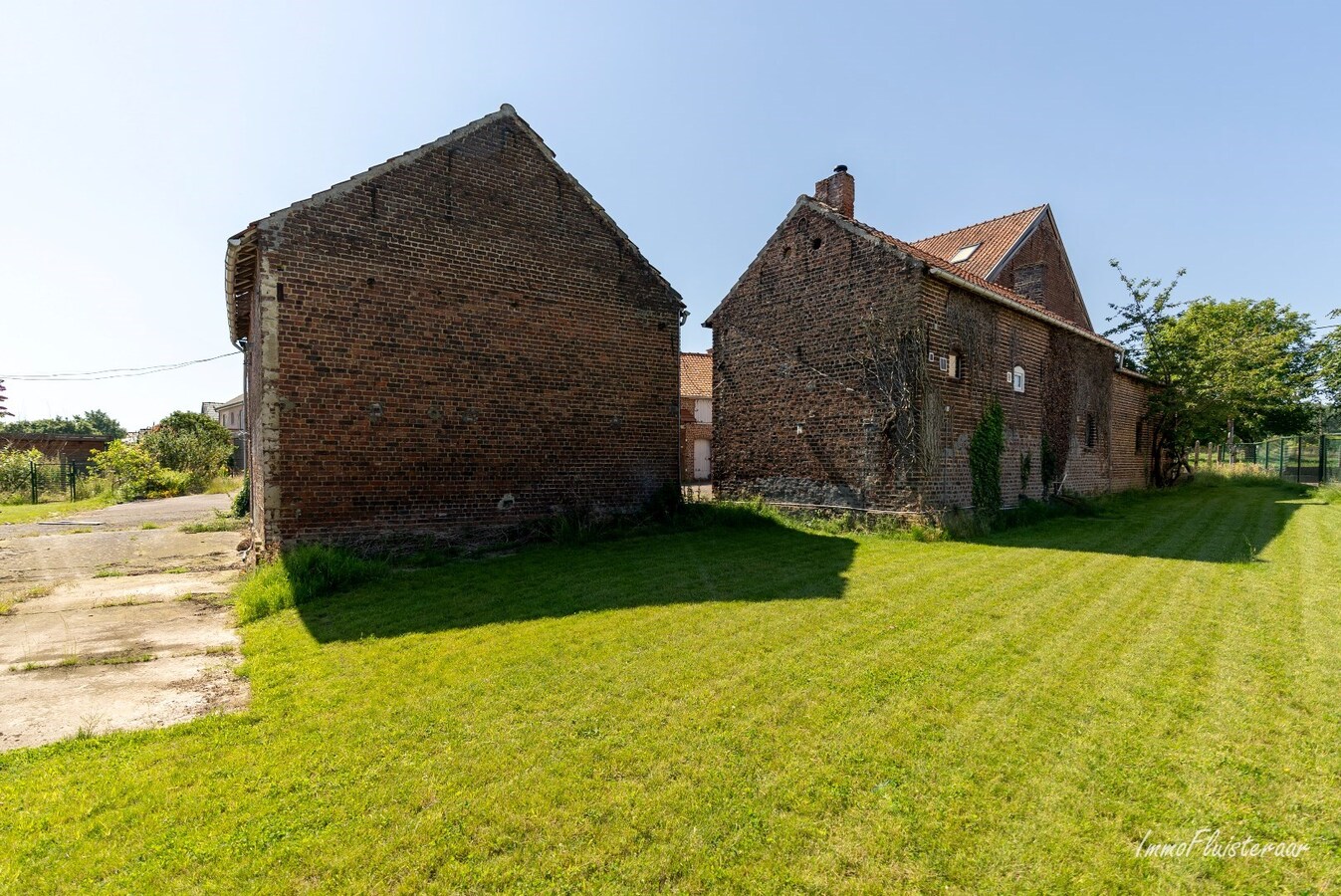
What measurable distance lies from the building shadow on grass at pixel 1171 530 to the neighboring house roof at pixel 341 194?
811 centimetres

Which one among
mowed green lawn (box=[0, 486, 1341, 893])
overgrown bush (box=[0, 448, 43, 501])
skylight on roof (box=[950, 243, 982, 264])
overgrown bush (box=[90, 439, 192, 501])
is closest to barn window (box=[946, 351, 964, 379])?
mowed green lawn (box=[0, 486, 1341, 893])

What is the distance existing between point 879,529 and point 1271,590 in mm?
5443

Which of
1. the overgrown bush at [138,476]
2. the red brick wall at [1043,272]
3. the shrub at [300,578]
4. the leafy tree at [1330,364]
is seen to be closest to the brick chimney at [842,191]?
the red brick wall at [1043,272]

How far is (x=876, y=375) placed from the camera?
460 inches

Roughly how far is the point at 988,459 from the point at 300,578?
1228 cm

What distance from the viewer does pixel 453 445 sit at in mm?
9383

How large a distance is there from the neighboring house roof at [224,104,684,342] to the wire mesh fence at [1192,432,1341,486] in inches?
1020

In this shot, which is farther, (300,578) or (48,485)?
(48,485)

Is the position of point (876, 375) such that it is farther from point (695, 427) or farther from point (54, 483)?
point (54, 483)

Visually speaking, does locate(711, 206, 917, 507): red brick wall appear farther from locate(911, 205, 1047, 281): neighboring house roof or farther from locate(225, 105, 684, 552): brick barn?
locate(911, 205, 1047, 281): neighboring house roof

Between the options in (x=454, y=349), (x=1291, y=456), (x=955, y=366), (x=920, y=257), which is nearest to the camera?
(x=454, y=349)

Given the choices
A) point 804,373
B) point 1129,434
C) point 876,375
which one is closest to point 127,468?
point 804,373

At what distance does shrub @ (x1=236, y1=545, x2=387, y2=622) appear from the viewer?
648 centimetres

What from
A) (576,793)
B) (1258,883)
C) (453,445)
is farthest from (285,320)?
(1258,883)
